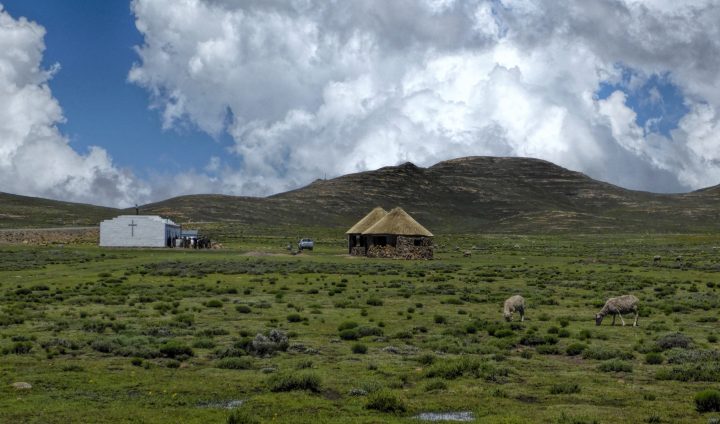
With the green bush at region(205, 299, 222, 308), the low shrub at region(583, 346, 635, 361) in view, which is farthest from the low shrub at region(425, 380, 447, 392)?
the green bush at region(205, 299, 222, 308)

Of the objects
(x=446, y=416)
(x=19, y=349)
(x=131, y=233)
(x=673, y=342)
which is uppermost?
(x=131, y=233)

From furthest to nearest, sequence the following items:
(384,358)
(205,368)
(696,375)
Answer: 1. (384,358)
2. (205,368)
3. (696,375)

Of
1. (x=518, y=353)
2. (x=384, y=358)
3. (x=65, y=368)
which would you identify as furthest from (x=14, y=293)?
(x=518, y=353)

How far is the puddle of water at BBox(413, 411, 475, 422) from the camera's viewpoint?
1446cm

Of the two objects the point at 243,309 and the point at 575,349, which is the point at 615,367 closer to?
the point at 575,349

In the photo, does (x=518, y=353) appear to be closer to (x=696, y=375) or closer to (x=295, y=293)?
(x=696, y=375)

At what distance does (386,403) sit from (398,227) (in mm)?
65492

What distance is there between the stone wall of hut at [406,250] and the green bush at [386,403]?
64730 millimetres

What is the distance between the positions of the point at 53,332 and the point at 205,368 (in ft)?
29.9

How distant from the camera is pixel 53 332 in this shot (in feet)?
82.5

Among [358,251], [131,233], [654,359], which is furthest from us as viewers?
[131,233]

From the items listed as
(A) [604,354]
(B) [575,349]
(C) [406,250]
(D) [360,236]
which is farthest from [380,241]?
(A) [604,354]

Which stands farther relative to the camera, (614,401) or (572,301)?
(572,301)

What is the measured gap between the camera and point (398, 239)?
8006 cm
